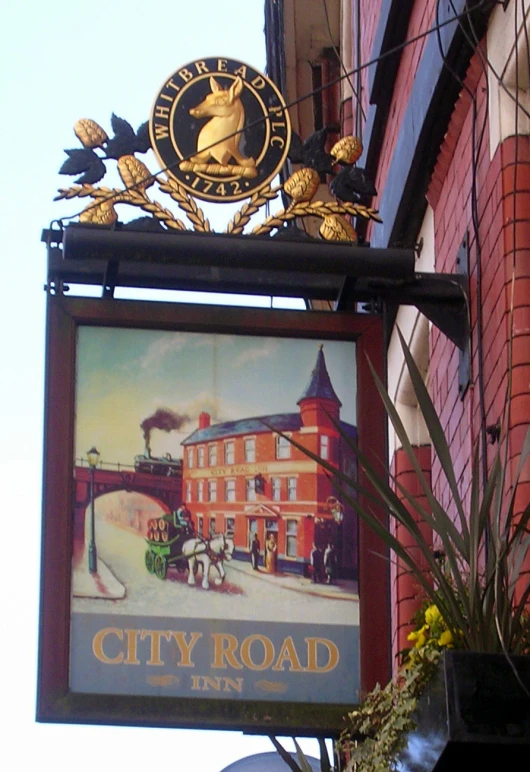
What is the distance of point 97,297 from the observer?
598cm

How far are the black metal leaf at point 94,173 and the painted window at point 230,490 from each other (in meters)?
1.31

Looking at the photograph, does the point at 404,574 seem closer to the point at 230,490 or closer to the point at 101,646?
the point at 230,490

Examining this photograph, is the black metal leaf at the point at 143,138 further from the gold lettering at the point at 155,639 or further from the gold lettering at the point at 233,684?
the gold lettering at the point at 233,684

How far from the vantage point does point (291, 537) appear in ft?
18.8

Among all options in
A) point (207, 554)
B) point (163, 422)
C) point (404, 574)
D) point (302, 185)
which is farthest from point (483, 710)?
point (404, 574)

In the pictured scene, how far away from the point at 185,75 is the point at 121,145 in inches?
16.0

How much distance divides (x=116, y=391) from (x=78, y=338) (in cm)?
24

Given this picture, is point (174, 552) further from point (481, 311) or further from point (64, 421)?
point (481, 311)

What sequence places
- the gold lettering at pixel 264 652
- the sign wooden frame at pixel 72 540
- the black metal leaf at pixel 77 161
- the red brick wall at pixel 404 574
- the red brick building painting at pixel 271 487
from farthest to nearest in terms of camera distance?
1. the red brick wall at pixel 404 574
2. the black metal leaf at pixel 77 161
3. the red brick building painting at pixel 271 487
4. the gold lettering at pixel 264 652
5. the sign wooden frame at pixel 72 540

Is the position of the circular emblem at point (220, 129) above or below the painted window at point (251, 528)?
above

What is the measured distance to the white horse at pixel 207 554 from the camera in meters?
5.66

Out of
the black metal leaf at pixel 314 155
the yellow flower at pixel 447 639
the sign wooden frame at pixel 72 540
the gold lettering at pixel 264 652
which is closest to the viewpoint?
the yellow flower at pixel 447 639

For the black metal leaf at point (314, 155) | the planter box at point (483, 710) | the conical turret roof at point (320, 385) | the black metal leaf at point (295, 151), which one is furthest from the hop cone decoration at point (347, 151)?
the planter box at point (483, 710)

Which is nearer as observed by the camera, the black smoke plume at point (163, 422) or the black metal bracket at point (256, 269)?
the black smoke plume at point (163, 422)
